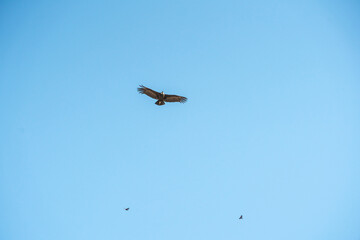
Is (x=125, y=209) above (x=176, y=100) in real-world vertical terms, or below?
below

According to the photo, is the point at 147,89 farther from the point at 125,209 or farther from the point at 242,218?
the point at 242,218

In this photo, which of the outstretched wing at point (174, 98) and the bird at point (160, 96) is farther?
the outstretched wing at point (174, 98)

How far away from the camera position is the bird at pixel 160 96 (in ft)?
76.9

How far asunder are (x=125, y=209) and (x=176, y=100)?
10.8 metres

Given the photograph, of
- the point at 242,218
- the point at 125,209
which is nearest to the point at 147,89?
the point at 125,209

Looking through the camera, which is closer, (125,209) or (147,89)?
(147,89)

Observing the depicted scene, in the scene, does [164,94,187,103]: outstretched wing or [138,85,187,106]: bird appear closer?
[138,85,187,106]: bird

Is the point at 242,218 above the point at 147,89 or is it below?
below

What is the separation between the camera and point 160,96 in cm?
2411

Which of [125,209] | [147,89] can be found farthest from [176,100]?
[125,209]

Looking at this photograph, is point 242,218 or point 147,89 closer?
point 147,89

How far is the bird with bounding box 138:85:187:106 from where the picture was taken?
23453 millimetres

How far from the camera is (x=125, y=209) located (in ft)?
85.5

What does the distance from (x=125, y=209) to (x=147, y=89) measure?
11018 millimetres
